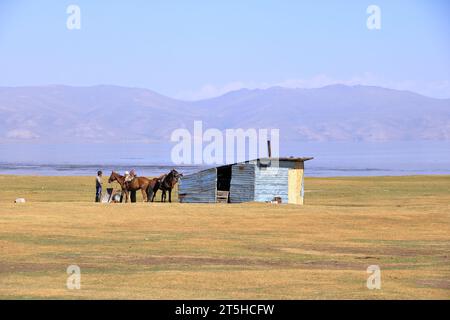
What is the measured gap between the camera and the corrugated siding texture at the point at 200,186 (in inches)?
1986

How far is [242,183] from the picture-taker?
50250 millimetres

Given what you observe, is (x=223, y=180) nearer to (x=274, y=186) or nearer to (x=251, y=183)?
(x=251, y=183)

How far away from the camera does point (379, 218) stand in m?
41.8

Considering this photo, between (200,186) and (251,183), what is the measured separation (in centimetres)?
261

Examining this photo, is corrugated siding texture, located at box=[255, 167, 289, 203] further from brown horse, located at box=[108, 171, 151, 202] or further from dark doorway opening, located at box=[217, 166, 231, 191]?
brown horse, located at box=[108, 171, 151, 202]

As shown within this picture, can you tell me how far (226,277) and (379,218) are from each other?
18418mm

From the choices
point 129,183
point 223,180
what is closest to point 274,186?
point 223,180

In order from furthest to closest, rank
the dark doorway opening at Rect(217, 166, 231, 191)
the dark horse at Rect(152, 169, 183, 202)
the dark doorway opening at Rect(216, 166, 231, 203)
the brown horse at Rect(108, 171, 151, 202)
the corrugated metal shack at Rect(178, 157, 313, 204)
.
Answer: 1. the dark doorway opening at Rect(217, 166, 231, 191)
2. the dark doorway opening at Rect(216, 166, 231, 203)
3. the dark horse at Rect(152, 169, 183, 202)
4. the brown horse at Rect(108, 171, 151, 202)
5. the corrugated metal shack at Rect(178, 157, 313, 204)

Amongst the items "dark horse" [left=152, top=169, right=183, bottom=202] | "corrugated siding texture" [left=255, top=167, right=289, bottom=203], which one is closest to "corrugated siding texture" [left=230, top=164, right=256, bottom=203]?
"corrugated siding texture" [left=255, top=167, right=289, bottom=203]

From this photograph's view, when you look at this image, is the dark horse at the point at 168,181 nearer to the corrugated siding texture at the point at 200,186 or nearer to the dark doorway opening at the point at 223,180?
the corrugated siding texture at the point at 200,186

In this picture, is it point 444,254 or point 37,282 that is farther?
point 444,254

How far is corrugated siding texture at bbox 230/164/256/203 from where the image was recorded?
5000cm
